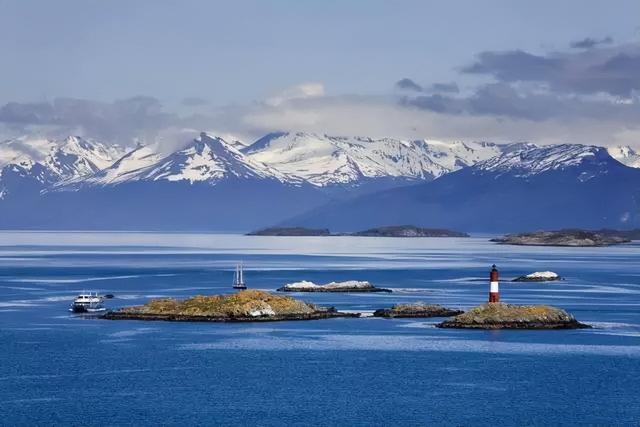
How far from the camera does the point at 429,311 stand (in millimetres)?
111625

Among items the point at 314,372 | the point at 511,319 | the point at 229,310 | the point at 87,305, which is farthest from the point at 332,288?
the point at 314,372

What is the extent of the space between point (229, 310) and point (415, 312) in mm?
16538

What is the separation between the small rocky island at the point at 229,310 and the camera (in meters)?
106

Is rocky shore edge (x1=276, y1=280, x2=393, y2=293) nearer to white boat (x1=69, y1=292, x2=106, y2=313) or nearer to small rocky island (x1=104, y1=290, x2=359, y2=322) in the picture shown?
white boat (x1=69, y1=292, x2=106, y2=313)

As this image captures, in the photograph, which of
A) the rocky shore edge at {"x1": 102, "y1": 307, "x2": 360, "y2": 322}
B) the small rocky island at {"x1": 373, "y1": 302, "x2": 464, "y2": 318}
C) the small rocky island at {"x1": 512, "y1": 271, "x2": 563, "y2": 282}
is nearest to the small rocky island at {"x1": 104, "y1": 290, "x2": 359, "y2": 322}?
the rocky shore edge at {"x1": 102, "y1": 307, "x2": 360, "y2": 322}

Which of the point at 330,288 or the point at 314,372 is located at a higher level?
the point at 330,288

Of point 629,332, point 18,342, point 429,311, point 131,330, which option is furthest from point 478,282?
point 18,342

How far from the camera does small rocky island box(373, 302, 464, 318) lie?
365 ft

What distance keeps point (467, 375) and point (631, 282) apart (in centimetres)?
9731

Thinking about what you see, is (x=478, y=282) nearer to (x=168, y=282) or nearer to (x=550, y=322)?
(x=168, y=282)

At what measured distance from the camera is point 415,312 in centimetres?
11150

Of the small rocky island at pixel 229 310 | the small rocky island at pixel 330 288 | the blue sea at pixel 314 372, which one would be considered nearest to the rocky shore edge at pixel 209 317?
the small rocky island at pixel 229 310

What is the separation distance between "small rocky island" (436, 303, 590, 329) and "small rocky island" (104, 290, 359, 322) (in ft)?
40.6

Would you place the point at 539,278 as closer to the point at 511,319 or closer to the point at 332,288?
the point at 332,288
